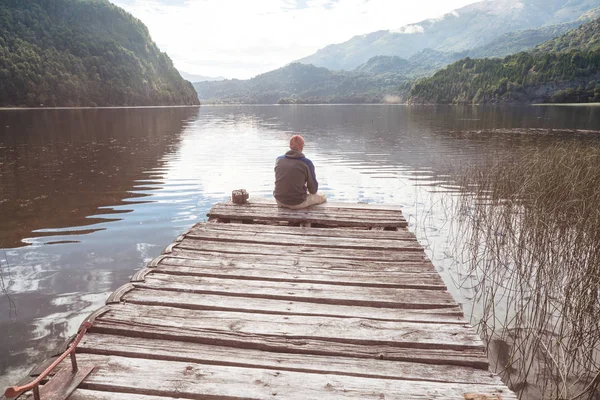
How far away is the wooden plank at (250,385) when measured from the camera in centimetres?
264

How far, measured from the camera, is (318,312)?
3725mm

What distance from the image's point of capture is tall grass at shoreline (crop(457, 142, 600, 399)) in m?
3.96

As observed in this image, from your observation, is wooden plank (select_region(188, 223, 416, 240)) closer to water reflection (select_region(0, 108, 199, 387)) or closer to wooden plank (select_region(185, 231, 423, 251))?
wooden plank (select_region(185, 231, 423, 251))

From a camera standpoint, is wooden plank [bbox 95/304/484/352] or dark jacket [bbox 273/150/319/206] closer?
wooden plank [bbox 95/304/484/352]

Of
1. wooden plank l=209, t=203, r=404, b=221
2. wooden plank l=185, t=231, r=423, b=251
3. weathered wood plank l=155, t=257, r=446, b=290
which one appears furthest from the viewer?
wooden plank l=209, t=203, r=404, b=221

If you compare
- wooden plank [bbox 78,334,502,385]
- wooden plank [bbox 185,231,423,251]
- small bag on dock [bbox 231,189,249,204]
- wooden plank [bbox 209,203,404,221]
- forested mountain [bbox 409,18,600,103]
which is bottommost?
wooden plank [bbox 78,334,502,385]

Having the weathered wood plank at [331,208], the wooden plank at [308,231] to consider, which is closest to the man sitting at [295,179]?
the weathered wood plank at [331,208]

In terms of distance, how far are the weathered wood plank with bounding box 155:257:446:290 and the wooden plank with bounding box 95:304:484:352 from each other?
0.83 meters

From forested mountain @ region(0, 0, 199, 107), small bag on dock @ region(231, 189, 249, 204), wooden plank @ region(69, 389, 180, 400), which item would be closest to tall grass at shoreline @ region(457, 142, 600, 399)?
wooden plank @ region(69, 389, 180, 400)

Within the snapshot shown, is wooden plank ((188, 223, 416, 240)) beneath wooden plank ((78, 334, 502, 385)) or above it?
above

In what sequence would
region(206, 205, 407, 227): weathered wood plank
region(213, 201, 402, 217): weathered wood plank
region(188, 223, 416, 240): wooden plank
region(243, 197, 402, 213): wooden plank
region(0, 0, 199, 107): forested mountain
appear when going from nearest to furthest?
region(188, 223, 416, 240): wooden plank
region(206, 205, 407, 227): weathered wood plank
region(213, 201, 402, 217): weathered wood plank
region(243, 197, 402, 213): wooden plank
region(0, 0, 199, 107): forested mountain

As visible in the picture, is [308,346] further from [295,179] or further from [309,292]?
[295,179]

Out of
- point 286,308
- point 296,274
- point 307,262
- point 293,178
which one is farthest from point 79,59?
point 286,308

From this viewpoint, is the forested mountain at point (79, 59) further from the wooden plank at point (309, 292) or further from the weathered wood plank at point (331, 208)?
the wooden plank at point (309, 292)
